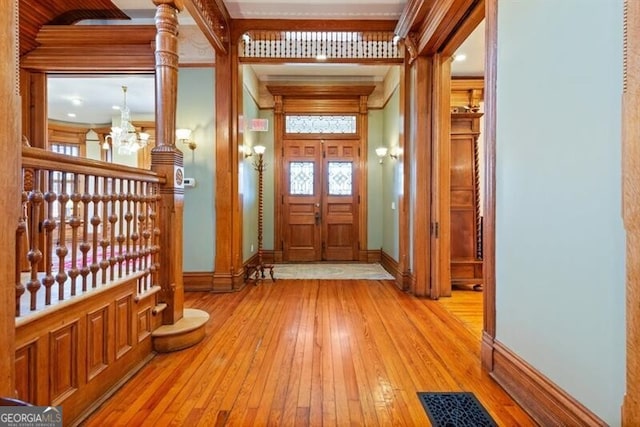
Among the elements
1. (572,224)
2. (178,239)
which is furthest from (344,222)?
(572,224)

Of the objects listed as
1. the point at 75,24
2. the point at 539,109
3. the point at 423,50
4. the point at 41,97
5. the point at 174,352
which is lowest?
the point at 174,352

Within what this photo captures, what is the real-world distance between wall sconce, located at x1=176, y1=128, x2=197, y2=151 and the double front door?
8.40ft

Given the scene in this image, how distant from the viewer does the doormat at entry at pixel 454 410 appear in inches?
68.1

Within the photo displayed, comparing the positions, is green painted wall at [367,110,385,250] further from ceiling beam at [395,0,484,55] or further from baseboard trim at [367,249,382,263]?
ceiling beam at [395,0,484,55]

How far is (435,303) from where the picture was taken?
3914 millimetres

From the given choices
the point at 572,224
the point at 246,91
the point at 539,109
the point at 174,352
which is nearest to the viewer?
the point at 572,224

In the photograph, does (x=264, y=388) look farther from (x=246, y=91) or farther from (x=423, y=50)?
(x=246, y=91)

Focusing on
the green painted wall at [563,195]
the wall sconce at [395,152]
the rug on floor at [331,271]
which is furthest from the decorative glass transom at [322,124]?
the green painted wall at [563,195]

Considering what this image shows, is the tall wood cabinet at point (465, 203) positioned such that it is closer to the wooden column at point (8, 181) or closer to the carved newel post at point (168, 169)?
the carved newel post at point (168, 169)

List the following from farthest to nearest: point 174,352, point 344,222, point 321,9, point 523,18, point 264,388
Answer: point 344,222 → point 321,9 → point 174,352 → point 264,388 → point 523,18

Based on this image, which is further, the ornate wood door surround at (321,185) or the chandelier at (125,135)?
the ornate wood door surround at (321,185)

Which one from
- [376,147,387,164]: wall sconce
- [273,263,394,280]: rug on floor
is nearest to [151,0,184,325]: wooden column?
[273,263,394,280]: rug on floor

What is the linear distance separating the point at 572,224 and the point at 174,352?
270cm

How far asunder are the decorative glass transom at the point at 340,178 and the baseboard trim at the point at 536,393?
4.93 metres
